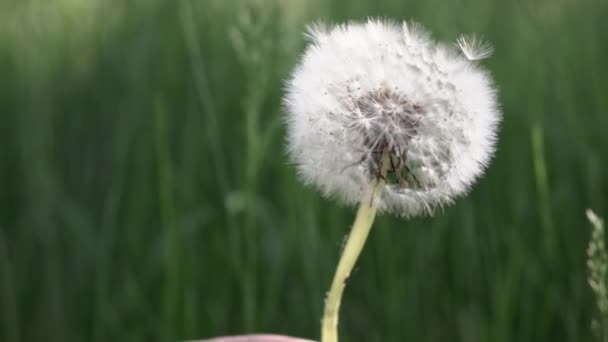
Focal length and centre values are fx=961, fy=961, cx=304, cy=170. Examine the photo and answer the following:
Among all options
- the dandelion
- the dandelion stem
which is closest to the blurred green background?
the dandelion

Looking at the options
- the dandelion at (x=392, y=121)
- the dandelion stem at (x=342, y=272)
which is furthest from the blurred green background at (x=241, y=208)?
the dandelion stem at (x=342, y=272)

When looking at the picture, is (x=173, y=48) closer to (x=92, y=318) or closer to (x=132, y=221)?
(x=132, y=221)

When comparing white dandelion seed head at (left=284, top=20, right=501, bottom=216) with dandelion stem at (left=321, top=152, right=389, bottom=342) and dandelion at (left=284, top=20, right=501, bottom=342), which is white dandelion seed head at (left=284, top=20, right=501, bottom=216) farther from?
dandelion stem at (left=321, top=152, right=389, bottom=342)

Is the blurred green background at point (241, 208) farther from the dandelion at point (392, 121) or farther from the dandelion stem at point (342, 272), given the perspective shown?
the dandelion stem at point (342, 272)

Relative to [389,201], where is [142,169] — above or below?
above

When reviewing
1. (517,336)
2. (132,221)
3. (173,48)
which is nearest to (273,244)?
(132,221)

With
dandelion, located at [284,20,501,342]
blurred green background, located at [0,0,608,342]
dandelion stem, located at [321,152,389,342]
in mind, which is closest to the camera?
dandelion stem, located at [321,152,389,342]
